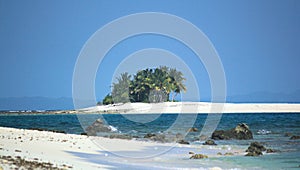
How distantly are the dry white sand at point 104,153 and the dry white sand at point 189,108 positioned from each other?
58.9 metres

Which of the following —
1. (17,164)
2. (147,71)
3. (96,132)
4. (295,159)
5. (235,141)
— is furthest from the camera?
(147,71)

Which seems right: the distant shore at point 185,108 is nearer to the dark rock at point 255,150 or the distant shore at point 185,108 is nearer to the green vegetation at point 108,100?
the green vegetation at point 108,100

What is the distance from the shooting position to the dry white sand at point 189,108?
282 ft

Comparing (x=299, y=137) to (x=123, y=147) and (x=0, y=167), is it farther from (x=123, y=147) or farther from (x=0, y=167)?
(x=0, y=167)

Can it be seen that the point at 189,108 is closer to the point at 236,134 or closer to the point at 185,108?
the point at 185,108

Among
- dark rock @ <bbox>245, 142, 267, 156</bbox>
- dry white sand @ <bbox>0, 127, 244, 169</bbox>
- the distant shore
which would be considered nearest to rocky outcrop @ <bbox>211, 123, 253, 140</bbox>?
dry white sand @ <bbox>0, 127, 244, 169</bbox>

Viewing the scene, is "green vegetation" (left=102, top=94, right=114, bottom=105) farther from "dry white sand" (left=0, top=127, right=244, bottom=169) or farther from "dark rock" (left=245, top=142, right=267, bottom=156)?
"dark rock" (left=245, top=142, right=267, bottom=156)

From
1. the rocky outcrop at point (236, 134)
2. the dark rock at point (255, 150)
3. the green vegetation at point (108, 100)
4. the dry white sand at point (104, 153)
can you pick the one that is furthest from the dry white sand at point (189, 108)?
the dark rock at point (255, 150)

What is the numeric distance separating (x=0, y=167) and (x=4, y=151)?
13.7ft

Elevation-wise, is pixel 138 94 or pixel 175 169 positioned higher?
pixel 138 94

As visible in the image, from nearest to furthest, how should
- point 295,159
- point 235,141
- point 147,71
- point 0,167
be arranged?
point 0,167, point 295,159, point 235,141, point 147,71

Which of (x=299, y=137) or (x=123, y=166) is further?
(x=299, y=137)

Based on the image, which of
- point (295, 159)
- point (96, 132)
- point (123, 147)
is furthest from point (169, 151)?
point (96, 132)

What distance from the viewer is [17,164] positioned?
13516mm
